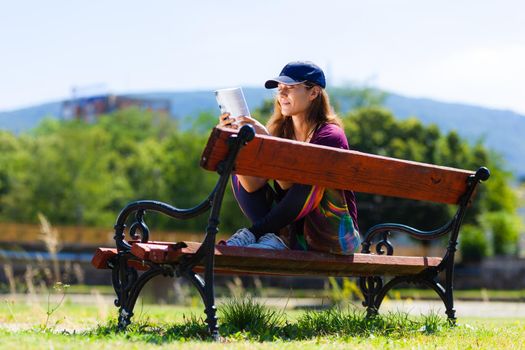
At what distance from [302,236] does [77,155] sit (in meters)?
49.1

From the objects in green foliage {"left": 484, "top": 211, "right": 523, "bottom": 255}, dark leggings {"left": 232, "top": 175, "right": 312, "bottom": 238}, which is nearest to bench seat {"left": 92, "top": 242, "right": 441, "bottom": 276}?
dark leggings {"left": 232, "top": 175, "right": 312, "bottom": 238}

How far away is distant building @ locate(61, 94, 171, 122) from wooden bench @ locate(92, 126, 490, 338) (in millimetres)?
150503

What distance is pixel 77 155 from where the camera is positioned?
53.7 metres

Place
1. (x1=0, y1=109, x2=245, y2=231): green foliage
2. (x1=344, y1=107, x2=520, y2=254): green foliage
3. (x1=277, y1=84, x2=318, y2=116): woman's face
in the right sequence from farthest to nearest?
(x1=0, y1=109, x2=245, y2=231): green foliage → (x1=344, y1=107, x2=520, y2=254): green foliage → (x1=277, y1=84, x2=318, y2=116): woman's face

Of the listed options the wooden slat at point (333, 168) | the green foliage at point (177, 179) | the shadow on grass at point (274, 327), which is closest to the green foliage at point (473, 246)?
the green foliage at point (177, 179)

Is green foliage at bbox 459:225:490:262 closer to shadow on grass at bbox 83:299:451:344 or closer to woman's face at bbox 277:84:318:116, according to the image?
shadow on grass at bbox 83:299:451:344

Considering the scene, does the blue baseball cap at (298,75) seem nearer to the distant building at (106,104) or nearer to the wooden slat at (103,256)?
the wooden slat at (103,256)

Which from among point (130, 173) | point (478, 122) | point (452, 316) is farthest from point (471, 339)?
point (478, 122)

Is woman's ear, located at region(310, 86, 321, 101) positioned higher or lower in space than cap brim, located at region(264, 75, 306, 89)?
lower

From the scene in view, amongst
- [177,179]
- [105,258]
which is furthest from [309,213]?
[177,179]

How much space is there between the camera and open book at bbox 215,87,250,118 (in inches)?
208

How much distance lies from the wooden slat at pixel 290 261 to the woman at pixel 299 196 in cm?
12

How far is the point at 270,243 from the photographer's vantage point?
5.45 meters

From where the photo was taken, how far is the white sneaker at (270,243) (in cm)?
542
